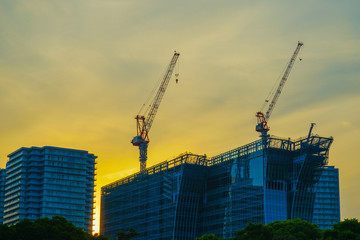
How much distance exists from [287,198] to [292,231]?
52230 mm

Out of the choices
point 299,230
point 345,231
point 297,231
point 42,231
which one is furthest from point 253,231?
point 42,231

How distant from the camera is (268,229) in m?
134

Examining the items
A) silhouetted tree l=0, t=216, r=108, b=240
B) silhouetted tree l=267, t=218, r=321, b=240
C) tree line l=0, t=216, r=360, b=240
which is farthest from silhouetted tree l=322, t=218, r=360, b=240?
silhouetted tree l=0, t=216, r=108, b=240

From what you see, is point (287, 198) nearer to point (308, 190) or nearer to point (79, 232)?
point (308, 190)

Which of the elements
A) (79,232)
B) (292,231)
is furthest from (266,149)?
(79,232)

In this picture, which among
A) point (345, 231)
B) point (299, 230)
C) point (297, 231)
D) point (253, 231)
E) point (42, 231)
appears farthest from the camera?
point (299, 230)

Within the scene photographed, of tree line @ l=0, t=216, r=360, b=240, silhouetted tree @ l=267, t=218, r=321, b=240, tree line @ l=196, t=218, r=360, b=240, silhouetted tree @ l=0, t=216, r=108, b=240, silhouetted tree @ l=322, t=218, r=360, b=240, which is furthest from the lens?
silhouetted tree @ l=267, t=218, r=321, b=240

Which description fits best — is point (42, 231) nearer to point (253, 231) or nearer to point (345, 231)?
point (253, 231)

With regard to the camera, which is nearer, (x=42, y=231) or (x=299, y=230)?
(x=42, y=231)

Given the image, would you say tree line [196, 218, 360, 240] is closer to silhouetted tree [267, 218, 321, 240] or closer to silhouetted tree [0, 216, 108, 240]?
silhouetted tree [267, 218, 321, 240]

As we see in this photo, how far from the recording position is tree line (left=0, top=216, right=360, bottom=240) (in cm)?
12406

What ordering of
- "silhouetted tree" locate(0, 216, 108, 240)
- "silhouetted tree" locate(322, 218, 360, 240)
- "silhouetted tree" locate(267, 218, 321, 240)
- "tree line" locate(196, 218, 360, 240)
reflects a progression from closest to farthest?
1. "silhouetted tree" locate(322, 218, 360, 240)
2. "tree line" locate(196, 218, 360, 240)
3. "silhouetted tree" locate(0, 216, 108, 240)
4. "silhouetted tree" locate(267, 218, 321, 240)

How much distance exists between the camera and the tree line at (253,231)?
407 ft

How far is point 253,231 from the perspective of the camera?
133625 mm
